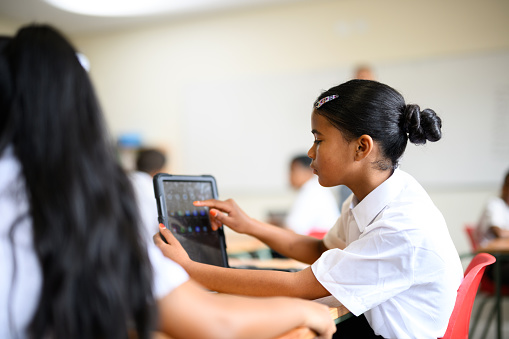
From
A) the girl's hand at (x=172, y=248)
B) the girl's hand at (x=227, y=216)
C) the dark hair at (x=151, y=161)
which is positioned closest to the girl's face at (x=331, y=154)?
the girl's hand at (x=227, y=216)

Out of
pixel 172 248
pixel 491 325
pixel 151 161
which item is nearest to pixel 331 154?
pixel 172 248

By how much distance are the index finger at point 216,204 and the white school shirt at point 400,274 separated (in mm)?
398

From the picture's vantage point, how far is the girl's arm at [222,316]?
74 centimetres

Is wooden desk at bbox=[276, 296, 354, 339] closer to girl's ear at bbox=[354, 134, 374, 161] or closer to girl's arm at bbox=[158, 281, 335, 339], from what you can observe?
girl's arm at bbox=[158, 281, 335, 339]

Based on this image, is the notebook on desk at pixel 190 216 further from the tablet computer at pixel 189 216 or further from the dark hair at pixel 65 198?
the dark hair at pixel 65 198

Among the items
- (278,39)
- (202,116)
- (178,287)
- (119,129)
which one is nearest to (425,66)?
(278,39)

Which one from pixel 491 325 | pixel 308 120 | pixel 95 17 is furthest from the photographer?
pixel 95 17

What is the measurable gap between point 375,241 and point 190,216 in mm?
510

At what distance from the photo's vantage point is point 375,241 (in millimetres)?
1082

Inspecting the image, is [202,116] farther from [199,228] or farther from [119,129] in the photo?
[199,228]

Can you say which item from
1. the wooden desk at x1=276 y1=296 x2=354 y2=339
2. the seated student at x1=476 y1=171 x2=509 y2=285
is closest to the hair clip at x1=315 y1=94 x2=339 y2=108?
the wooden desk at x1=276 y1=296 x2=354 y2=339

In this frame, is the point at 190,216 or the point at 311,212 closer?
the point at 190,216

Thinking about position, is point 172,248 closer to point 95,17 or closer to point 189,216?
point 189,216

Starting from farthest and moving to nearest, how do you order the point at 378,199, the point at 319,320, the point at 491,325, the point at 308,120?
the point at 308,120 → the point at 491,325 → the point at 378,199 → the point at 319,320
